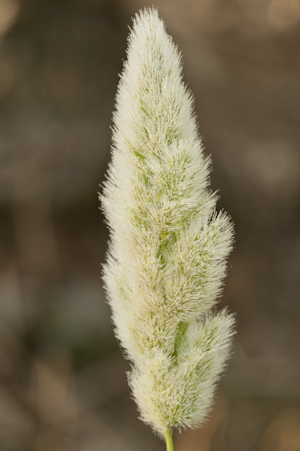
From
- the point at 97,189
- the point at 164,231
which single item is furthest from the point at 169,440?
the point at 97,189

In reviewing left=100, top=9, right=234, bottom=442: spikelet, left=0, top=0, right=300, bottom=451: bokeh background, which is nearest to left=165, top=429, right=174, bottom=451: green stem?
left=100, top=9, right=234, bottom=442: spikelet

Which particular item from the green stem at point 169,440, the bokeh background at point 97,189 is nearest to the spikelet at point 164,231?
the green stem at point 169,440

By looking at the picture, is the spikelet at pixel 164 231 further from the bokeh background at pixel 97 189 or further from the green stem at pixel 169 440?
the bokeh background at pixel 97 189

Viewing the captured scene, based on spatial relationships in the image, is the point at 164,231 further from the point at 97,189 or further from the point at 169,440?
the point at 97,189

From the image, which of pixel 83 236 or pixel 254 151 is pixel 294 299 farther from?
pixel 83 236

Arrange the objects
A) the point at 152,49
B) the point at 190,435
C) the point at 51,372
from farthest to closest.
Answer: the point at 51,372, the point at 190,435, the point at 152,49

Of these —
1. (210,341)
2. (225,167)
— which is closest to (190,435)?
(225,167)
